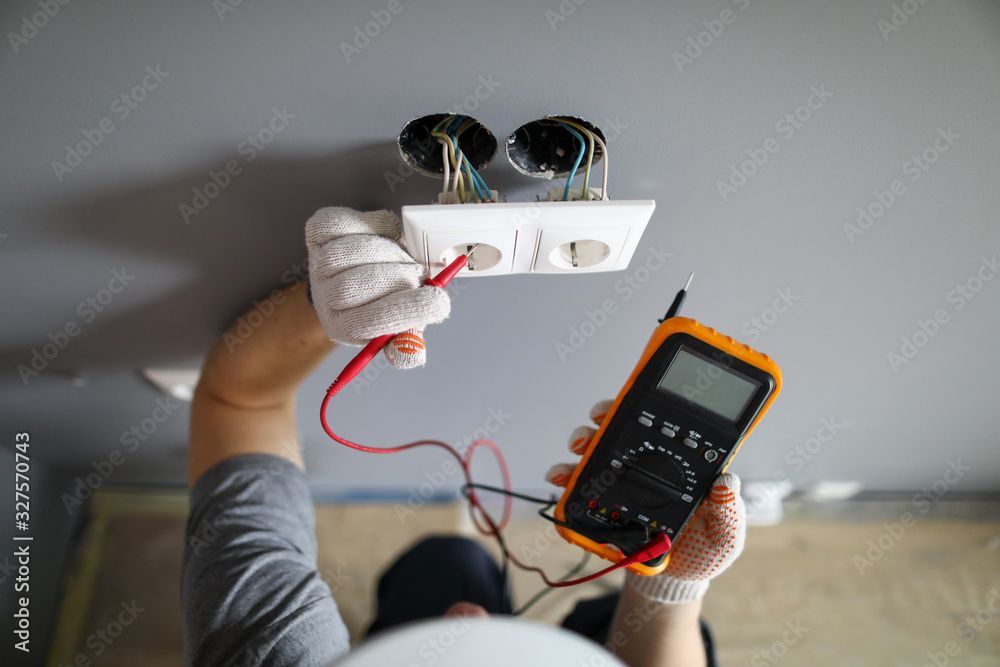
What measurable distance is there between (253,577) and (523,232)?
1.46 ft

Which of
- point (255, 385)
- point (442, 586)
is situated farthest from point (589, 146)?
point (442, 586)

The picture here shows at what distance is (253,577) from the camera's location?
0.61m

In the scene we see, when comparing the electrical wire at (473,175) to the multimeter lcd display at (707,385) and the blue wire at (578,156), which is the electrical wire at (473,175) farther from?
the multimeter lcd display at (707,385)

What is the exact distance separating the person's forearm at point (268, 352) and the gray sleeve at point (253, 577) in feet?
0.27

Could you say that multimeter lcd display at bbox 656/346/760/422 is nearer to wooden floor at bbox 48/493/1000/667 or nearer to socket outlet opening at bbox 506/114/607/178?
socket outlet opening at bbox 506/114/607/178

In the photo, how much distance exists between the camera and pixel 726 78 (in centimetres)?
45

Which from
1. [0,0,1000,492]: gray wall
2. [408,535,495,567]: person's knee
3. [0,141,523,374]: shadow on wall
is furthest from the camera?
[408,535,495,567]: person's knee

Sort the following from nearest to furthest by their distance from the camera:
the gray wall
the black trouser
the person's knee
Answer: the gray wall
the black trouser
the person's knee

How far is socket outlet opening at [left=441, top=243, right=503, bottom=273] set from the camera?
1.64 feet

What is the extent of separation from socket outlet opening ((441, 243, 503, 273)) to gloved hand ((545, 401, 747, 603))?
0.61 ft

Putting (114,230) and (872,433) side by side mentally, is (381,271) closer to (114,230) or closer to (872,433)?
(114,230)

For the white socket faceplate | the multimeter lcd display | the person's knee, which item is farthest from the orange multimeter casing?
the person's knee

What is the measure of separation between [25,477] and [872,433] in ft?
4.70

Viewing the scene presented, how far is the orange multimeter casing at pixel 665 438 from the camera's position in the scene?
1.74 ft
